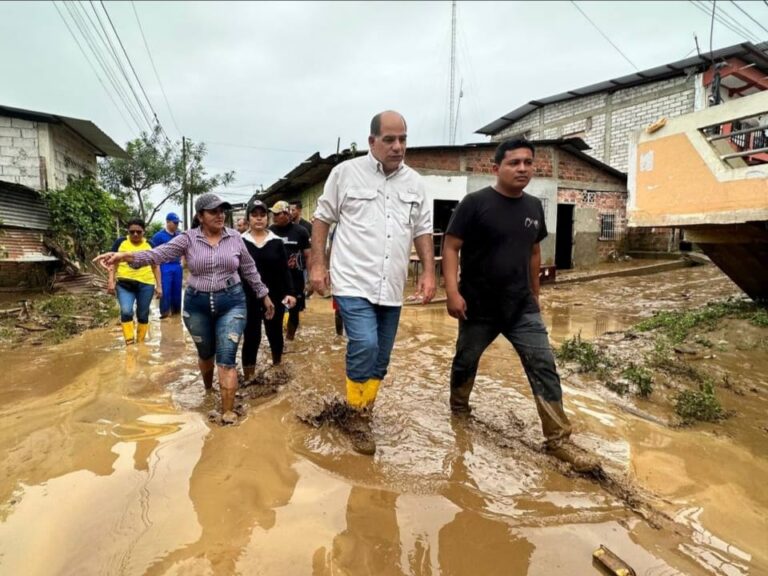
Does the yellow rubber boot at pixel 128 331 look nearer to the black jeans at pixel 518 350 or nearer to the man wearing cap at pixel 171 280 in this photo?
the man wearing cap at pixel 171 280

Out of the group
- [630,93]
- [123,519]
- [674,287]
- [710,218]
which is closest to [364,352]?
[123,519]

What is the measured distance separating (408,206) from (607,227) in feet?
51.2

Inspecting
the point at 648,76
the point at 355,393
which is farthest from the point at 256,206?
the point at 648,76

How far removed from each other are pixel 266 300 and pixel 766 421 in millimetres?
3967

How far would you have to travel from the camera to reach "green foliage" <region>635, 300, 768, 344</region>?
5785mm

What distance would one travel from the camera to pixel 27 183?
11328 millimetres

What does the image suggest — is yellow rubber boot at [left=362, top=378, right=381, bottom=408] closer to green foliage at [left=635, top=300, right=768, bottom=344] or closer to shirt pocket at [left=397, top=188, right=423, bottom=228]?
shirt pocket at [left=397, top=188, right=423, bottom=228]

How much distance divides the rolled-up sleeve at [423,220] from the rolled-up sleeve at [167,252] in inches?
68.0

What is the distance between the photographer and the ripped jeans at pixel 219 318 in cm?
343

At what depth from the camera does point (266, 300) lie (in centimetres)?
399

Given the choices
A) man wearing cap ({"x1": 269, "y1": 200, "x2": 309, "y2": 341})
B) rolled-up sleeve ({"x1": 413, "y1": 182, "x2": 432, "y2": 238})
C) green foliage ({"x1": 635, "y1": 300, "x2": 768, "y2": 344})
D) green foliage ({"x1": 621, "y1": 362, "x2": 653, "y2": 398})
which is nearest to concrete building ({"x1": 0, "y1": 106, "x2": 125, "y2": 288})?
man wearing cap ({"x1": 269, "y1": 200, "x2": 309, "y2": 341})

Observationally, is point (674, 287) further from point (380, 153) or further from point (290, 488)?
point (290, 488)

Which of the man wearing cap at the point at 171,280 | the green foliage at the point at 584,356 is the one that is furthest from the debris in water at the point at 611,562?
the man wearing cap at the point at 171,280

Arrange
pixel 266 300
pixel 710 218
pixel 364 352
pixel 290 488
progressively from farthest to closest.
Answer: pixel 710 218 < pixel 266 300 < pixel 364 352 < pixel 290 488
